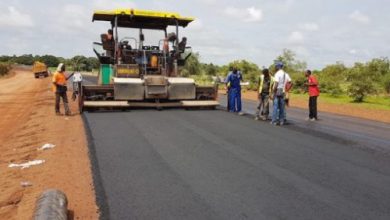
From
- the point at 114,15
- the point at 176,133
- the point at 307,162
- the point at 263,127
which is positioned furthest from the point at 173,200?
the point at 114,15

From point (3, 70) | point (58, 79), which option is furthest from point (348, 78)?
point (3, 70)

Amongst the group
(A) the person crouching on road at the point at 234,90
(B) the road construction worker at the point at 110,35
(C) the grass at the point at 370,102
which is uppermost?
(B) the road construction worker at the point at 110,35

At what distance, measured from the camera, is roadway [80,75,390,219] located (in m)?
5.75

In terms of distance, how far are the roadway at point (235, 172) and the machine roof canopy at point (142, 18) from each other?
493 cm

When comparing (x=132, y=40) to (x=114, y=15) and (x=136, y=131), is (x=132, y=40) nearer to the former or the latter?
(x=114, y=15)

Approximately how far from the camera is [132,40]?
16.7 meters

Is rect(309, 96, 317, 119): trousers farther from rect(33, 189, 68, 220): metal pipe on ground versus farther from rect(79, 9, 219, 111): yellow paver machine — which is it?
rect(33, 189, 68, 220): metal pipe on ground

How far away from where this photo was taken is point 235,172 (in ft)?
24.4

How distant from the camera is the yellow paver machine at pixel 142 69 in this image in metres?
15.7

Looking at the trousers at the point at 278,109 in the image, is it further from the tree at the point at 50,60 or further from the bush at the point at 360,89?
the tree at the point at 50,60

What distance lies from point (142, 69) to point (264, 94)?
4.38 m

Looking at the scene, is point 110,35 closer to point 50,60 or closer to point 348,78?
point 348,78

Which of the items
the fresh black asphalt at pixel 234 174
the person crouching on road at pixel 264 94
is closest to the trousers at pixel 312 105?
the person crouching on road at pixel 264 94

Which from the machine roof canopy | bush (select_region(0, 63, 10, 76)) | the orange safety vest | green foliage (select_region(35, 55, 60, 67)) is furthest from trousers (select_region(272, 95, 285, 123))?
green foliage (select_region(35, 55, 60, 67))
